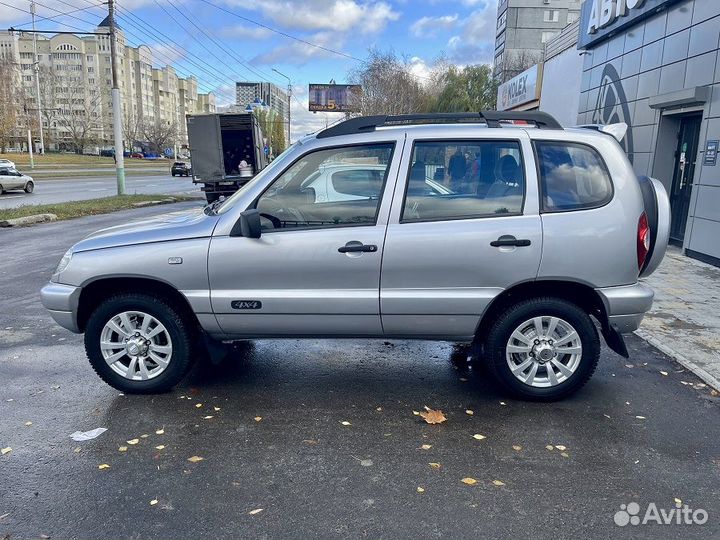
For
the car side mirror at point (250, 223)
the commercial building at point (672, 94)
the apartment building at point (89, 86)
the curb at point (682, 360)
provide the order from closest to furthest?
the car side mirror at point (250, 223) → the curb at point (682, 360) → the commercial building at point (672, 94) → the apartment building at point (89, 86)

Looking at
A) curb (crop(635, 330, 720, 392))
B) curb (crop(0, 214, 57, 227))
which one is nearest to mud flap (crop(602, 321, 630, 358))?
curb (crop(635, 330, 720, 392))

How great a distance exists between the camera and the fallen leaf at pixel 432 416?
3.82 meters

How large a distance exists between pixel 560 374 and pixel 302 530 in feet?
7.63

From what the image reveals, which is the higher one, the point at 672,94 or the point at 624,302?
the point at 672,94

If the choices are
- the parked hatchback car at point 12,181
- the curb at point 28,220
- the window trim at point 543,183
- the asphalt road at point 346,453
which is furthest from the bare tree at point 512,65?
the asphalt road at point 346,453

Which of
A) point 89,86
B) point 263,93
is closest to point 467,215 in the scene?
point 263,93

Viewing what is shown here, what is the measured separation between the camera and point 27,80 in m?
106

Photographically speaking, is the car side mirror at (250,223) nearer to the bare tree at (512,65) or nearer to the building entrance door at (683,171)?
the building entrance door at (683,171)

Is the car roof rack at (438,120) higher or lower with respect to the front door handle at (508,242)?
higher

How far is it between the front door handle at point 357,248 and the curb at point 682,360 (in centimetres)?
306

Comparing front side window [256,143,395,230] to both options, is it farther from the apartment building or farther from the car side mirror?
the apartment building

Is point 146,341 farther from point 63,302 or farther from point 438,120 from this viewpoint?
point 438,120

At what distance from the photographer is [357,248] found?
387cm

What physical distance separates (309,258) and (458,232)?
1089 millimetres
